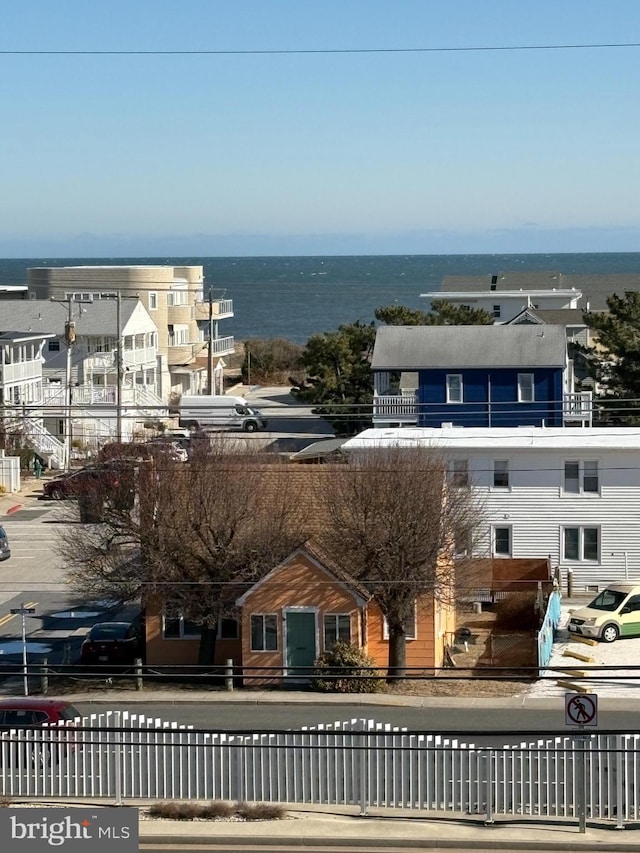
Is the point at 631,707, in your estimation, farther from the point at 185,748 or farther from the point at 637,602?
the point at 185,748

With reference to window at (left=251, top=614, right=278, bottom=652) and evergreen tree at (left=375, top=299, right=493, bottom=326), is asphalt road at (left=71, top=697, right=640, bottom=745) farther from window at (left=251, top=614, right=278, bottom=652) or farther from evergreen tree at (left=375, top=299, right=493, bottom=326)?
evergreen tree at (left=375, top=299, right=493, bottom=326)

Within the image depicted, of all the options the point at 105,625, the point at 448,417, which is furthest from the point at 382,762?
the point at 448,417

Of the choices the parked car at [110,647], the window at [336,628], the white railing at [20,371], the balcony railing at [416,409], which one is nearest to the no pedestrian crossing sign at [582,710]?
the window at [336,628]

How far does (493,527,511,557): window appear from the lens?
35781 mm

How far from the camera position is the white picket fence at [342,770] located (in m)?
17.1

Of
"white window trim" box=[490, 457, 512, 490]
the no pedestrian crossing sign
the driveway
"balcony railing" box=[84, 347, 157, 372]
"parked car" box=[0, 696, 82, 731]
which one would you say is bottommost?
the driveway

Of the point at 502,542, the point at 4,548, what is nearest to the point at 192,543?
the point at 502,542

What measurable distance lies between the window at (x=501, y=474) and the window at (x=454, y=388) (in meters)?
10.9

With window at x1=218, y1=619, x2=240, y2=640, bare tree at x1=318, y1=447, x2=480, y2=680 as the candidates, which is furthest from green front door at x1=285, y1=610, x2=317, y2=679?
window at x1=218, y1=619, x2=240, y2=640

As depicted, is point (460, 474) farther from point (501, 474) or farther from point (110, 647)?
point (110, 647)

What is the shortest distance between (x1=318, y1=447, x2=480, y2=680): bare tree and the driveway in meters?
2.78

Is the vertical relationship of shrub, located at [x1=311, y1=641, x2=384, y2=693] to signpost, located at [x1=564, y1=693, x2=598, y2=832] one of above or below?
below

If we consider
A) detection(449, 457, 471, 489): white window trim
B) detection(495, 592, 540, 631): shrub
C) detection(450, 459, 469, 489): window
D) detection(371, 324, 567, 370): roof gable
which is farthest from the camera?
detection(371, 324, 567, 370): roof gable

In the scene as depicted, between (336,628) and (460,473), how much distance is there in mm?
8717
